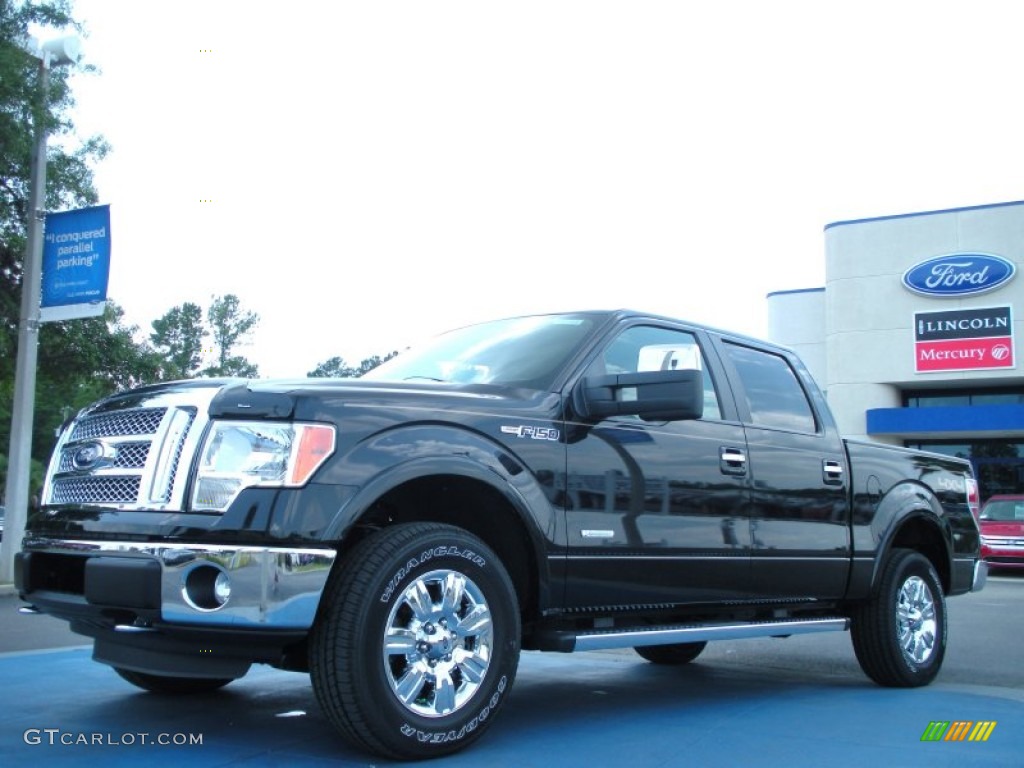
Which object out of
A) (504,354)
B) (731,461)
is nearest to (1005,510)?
(731,461)

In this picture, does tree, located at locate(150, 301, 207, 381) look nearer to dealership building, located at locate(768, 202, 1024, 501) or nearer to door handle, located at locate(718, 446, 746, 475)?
dealership building, located at locate(768, 202, 1024, 501)

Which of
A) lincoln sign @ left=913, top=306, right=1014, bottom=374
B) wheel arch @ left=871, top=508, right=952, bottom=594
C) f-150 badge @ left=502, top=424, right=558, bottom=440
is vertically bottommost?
wheel arch @ left=871, top=508, right=952, bottom=594

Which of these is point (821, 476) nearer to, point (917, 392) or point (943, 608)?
point (943, 608)

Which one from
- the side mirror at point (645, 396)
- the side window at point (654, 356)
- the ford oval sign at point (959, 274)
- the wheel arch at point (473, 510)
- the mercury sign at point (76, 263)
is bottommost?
the wheel arch at point (473, 510)

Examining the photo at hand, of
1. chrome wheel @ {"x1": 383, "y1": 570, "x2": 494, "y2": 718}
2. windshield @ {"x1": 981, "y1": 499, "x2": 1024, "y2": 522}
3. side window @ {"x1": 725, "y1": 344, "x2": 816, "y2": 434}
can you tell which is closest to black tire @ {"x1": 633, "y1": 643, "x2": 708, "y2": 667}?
side window @ {"x1": 725, "y1": 344, "x2": 816, "y2": 434}

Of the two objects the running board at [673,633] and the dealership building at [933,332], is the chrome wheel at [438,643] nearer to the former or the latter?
the running board at [673,633]

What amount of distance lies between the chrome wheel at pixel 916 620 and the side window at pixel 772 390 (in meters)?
1.24

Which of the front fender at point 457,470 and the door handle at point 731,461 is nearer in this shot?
the front fender at point 457,470

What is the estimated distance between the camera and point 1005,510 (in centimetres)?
2148

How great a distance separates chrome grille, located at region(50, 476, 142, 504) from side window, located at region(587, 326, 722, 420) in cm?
→ 208

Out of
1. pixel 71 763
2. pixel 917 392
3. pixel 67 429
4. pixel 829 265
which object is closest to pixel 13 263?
pixel 67 429

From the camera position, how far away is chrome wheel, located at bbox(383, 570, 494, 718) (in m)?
4.07

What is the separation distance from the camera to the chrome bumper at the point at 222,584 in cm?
382

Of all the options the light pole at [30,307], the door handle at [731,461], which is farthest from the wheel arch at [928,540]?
the light pole at [30,307]
